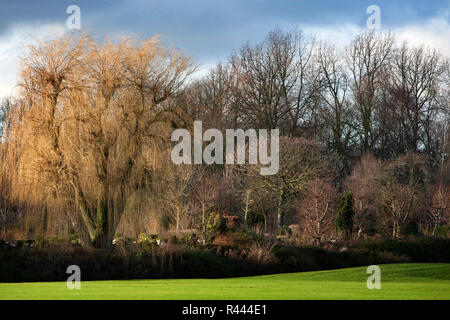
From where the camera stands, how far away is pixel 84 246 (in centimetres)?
1725

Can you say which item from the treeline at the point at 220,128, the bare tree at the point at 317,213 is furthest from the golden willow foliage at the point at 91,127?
the bare tree at the point at 317,213

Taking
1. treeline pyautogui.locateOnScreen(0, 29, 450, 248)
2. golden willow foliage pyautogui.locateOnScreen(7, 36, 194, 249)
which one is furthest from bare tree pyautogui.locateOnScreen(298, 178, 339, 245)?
golden willow foliage pyautogui.locateOnScreen(7, 36, 194, 249)

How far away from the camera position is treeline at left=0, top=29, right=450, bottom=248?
54.7 feet

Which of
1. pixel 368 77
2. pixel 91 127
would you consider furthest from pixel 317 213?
pixel 368 77

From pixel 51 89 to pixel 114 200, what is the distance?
12.7ft

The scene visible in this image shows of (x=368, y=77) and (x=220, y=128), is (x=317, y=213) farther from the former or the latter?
(x=368, y=77)

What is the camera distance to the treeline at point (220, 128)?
1669 centimetres

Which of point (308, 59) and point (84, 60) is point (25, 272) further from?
point (308, 59)

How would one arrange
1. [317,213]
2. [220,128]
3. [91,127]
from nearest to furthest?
[91,127], [317,213], [220,128]

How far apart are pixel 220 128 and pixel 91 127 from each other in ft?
52.1

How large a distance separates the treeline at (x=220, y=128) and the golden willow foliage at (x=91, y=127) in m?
A: 0.04

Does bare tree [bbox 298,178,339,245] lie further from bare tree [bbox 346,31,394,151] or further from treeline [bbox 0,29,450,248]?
bare tree [bbox 346,31,394,151]

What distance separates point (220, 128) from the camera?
3212 centimetres
